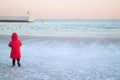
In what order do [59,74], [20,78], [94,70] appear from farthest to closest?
[94,70] < [59,74] < [20,78]

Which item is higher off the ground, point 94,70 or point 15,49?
point 15,49

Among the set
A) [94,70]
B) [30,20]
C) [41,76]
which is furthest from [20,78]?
[30,20]

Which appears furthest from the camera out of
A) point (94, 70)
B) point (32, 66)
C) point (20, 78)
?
point (32, 66)

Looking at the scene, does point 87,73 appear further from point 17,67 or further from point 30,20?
point 30,20

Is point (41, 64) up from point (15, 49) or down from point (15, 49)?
down

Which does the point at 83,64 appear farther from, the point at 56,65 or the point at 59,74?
the point at 59,74

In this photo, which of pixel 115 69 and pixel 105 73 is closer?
pixel 105 73

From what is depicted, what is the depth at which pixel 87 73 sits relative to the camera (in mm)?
7484

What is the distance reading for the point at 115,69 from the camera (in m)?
8.15

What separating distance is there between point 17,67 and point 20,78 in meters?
1.65

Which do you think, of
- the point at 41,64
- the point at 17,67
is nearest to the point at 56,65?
the point at 41,64

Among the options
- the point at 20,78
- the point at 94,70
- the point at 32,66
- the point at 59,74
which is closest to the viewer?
the point at 20,78

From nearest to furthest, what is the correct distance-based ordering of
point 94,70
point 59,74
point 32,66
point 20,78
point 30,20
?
point 20,78 → point 59,74 → point 94,70 → point 32,66 → point 30,20

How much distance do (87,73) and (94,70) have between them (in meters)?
0.52
